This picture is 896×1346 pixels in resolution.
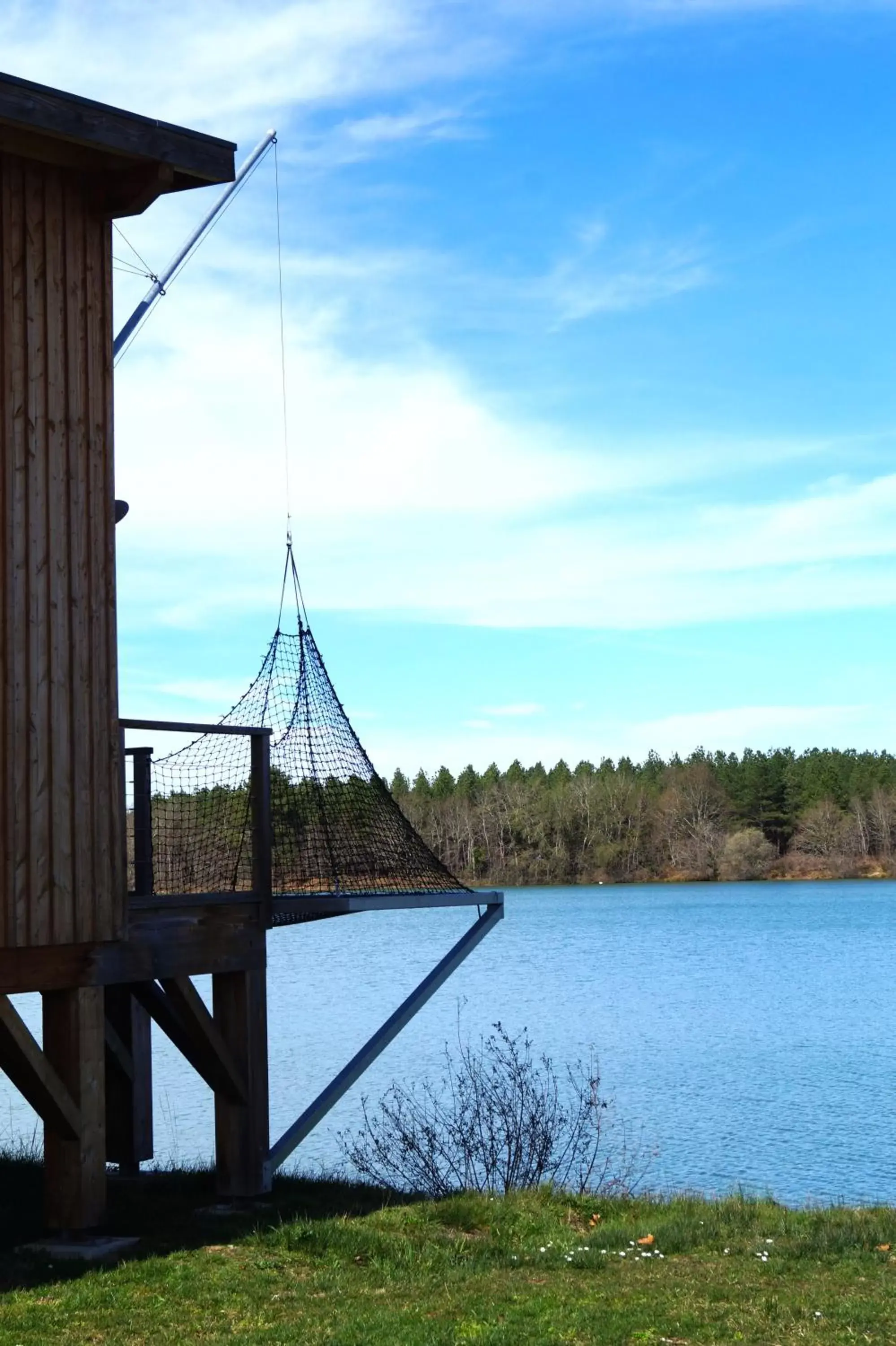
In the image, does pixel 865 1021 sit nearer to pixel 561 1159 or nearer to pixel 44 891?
pixel 561 1159

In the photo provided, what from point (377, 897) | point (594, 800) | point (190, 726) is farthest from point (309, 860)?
point (594, 800)

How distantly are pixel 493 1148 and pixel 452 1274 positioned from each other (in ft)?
14.5

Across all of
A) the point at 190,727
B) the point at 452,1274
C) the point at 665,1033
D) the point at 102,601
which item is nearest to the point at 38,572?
the point at 102,601

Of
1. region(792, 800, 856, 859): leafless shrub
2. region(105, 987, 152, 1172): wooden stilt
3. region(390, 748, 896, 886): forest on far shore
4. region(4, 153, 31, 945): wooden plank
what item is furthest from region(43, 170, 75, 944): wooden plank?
region(792, 800, 856, 859): leafless shrub

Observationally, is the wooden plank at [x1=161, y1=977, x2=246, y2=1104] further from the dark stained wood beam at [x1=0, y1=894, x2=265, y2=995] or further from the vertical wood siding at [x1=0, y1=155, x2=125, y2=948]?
the vertical wood siding at [x1=0, y1=155, x2=125, y2=948]

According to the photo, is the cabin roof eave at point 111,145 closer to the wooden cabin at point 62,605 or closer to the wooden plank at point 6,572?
the wooden cabin at point 62,605

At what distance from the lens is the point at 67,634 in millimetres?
8523

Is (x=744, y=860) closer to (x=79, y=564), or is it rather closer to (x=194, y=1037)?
(x=194, y=1037)

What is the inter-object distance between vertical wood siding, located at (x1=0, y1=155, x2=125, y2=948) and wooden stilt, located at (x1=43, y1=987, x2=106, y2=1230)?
1.31 feet

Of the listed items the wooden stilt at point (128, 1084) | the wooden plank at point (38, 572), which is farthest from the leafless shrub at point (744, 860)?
the wooden plank at point (38, 572)

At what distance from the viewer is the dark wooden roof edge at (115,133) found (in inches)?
322

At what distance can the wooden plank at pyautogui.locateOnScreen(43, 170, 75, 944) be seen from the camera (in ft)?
27.4

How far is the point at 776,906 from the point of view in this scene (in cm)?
6162

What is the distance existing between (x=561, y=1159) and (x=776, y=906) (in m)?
50.7
